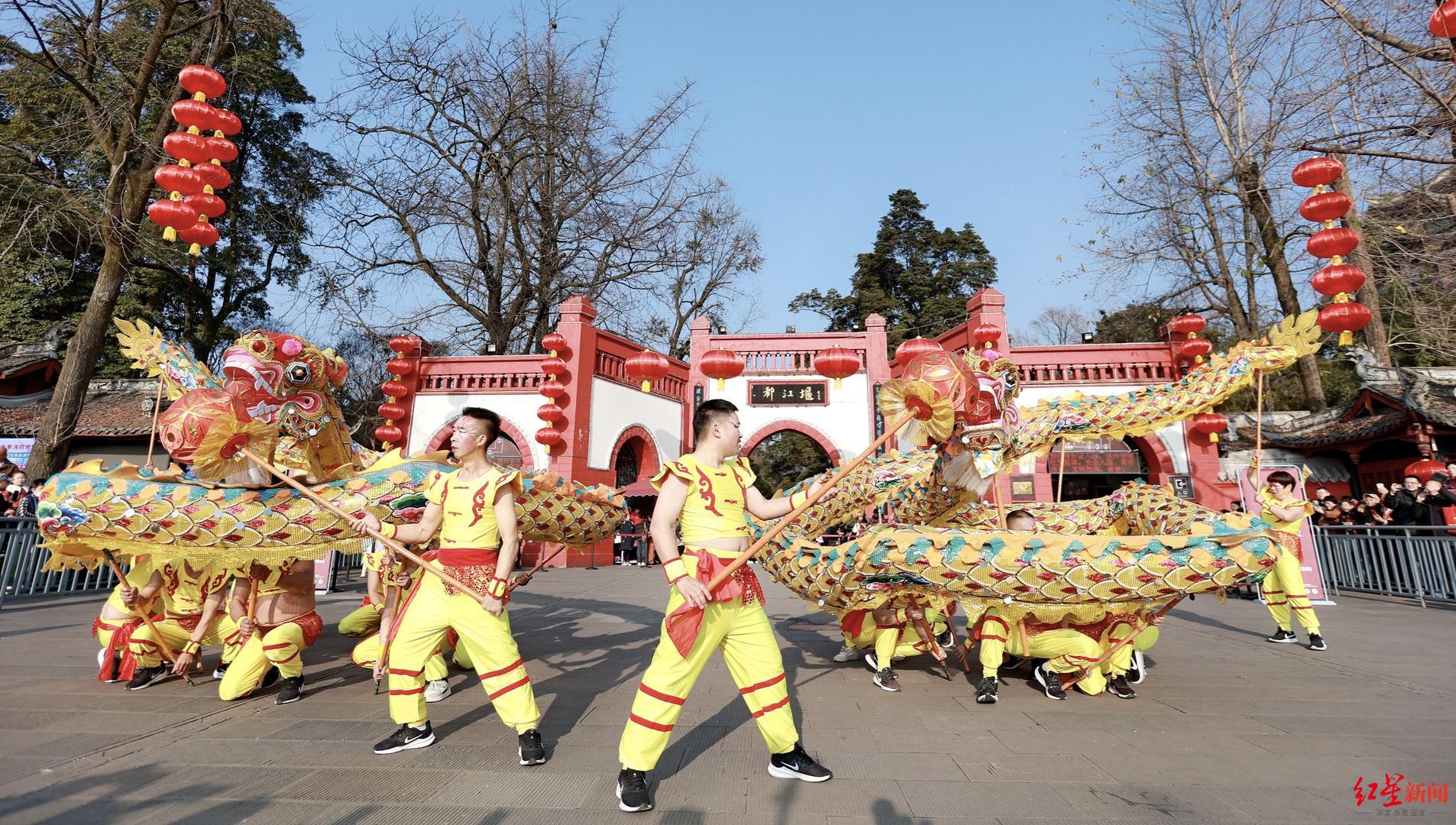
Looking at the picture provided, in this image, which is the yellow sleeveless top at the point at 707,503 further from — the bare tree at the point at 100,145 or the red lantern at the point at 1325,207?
the bare tree at the point at 100,145

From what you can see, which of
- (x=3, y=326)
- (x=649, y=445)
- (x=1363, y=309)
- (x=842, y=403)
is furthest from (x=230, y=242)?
(x=1363, y=309)

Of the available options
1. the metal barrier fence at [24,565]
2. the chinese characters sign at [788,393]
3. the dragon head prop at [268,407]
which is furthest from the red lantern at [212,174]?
the chinese characters sign at [788,393]

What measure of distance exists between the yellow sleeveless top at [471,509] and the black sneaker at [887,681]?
2.67 metres

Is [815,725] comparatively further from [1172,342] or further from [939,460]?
[1172,342]

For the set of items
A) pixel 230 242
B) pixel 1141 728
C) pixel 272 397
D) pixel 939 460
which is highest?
pixel 230 242

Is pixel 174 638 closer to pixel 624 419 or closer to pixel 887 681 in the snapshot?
pixel 887 681

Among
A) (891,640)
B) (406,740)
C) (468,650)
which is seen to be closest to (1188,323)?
(891,640)

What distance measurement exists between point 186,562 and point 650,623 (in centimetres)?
392

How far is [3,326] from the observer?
16.0 m

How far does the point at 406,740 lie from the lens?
311 cm

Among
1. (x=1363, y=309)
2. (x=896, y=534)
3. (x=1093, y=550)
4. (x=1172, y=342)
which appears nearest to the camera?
(x=1093, y=550)

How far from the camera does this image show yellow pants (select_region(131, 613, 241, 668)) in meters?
4.18

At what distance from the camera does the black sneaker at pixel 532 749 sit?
116 inches

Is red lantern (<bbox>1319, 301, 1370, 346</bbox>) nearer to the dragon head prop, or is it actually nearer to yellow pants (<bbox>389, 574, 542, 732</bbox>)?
yellow pants (<bbox>389, 574, 542, 732</bbox>)
